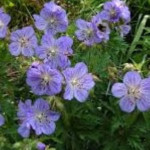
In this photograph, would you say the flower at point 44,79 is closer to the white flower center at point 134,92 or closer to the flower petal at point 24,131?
the flower petal at point 24,131

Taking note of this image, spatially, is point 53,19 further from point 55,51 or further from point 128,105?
point 128,105

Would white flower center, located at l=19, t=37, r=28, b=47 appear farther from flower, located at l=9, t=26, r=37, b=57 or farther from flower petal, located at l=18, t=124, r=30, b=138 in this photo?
flower petal, located at l=18, t=124, r=30, b=138

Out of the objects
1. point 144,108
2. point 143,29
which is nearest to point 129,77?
point 144,108

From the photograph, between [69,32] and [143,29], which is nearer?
[69,32]

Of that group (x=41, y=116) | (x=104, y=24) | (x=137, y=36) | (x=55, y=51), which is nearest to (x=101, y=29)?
(x=104, y=24)

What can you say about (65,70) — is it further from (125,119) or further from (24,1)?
(24,1)

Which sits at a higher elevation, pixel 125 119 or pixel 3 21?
pixel 3 21

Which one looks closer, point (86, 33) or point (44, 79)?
point (44, 79)
